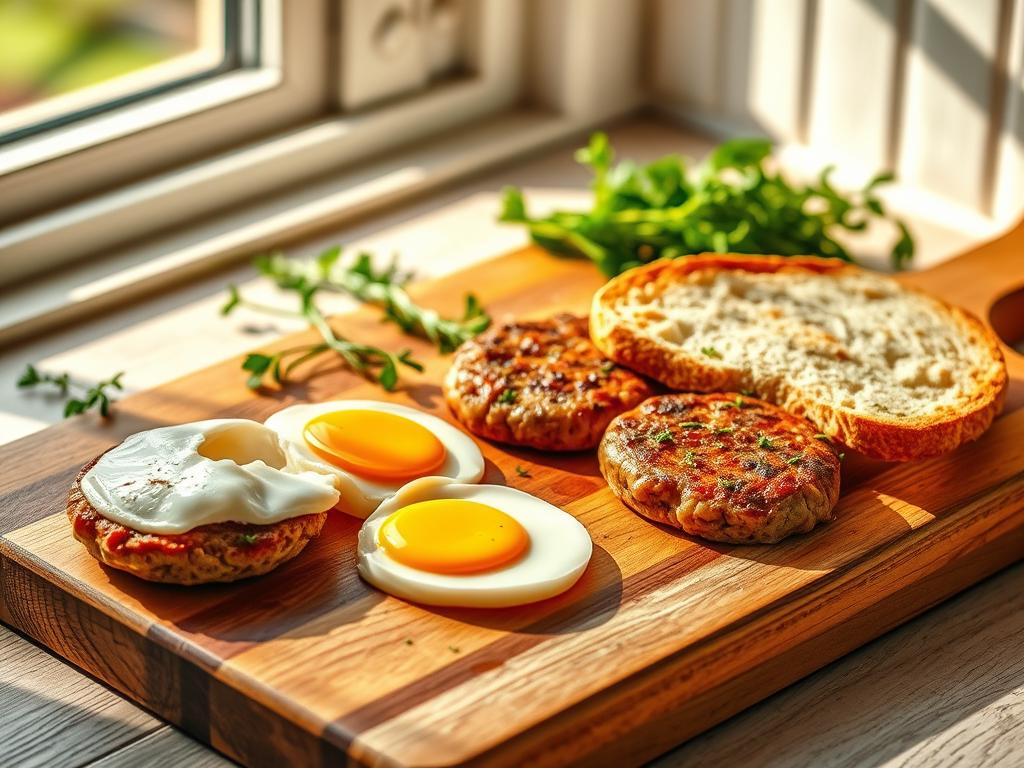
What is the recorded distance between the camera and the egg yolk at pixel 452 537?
2.00 meters

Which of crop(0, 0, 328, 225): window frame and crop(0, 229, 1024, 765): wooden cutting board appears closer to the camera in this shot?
crop(0, 229, 1024, 765): wooden cutting board

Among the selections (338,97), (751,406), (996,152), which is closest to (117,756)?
(751,406)

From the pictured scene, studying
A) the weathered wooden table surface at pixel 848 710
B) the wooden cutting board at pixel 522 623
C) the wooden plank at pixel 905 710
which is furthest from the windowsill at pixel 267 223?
the wooden plank at pixel 905 710

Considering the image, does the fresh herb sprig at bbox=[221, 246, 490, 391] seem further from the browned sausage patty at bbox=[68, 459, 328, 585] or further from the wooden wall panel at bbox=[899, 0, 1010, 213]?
the wooden wall panel at bbox=[899, 0, 1010, 213]

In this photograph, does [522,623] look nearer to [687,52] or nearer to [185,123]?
[185,123]

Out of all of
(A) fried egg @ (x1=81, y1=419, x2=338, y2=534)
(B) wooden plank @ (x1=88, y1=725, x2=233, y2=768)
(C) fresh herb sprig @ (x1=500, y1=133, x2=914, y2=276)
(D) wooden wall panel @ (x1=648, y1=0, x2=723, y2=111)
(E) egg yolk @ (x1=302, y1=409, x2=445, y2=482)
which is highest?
(D) wooden wall panel @ (x1=648, y1=0, x2=723, y2=111)

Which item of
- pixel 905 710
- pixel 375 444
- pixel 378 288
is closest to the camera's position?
pixel 905 710

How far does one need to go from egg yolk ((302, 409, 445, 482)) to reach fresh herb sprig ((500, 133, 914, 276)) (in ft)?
2.54

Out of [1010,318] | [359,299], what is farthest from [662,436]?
[1010,318]

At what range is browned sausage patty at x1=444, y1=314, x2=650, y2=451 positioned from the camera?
2326mm

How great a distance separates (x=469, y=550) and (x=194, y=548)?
1.11 ft

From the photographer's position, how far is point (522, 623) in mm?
1950

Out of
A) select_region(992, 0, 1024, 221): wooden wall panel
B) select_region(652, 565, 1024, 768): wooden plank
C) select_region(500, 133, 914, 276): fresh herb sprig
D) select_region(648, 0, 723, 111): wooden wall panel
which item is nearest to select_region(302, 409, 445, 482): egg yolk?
select_region(652, 565, 1024, 768): wooden plank

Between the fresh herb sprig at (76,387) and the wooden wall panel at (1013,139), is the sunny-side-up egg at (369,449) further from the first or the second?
the wooden wall panel at (1013,139)
